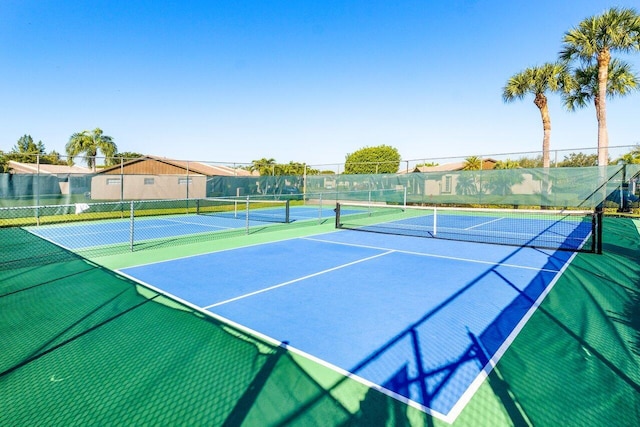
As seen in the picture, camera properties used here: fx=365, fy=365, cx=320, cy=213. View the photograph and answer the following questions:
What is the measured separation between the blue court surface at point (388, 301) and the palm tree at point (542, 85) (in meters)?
16.8

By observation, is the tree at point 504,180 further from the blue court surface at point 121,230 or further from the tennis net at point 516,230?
the blue court surface at point 121,230

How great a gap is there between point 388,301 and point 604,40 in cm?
2133

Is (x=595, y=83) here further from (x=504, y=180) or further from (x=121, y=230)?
(x=121, y=230)

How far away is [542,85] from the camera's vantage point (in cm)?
2220

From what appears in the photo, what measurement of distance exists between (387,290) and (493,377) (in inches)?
106

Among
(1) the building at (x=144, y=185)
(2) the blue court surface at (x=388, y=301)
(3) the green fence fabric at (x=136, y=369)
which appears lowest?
(3) the green fence fabric at (x=136, y=369)

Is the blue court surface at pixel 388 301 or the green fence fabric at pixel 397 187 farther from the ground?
the green fence fabric at pixel 397 187

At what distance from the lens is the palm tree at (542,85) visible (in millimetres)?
21828

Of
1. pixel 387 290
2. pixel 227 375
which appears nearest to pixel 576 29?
pixel 387 290

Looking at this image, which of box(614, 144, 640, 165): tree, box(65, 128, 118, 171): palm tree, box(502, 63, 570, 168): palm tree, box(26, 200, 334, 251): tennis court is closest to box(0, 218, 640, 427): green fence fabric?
box(26, 200, 334, 251): tennis court

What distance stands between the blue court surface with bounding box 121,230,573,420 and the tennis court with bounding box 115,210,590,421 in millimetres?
16

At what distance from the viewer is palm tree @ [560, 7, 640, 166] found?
17969 millimetres

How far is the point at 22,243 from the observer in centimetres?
1003

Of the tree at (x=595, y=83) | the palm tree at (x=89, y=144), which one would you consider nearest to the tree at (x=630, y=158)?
the tree at (x=595, y=83)
